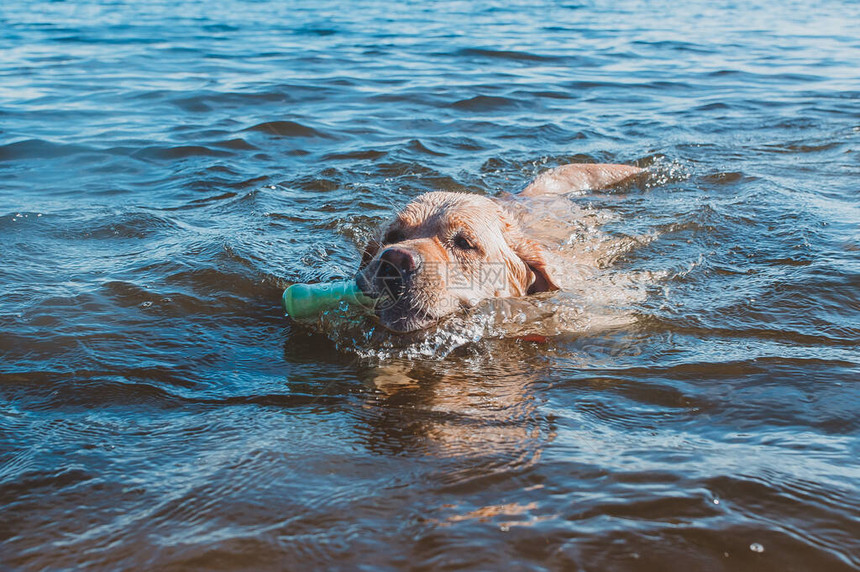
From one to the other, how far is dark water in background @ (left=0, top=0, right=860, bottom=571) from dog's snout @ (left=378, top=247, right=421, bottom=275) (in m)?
0.53

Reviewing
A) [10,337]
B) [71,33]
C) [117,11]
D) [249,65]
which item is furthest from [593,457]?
[117,11]

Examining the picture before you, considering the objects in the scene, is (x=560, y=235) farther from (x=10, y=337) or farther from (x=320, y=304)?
(x=10, y=337)

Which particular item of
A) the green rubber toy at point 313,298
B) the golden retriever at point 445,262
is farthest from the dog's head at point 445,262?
the green rubber toy at point 313,298

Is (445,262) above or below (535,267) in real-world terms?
above

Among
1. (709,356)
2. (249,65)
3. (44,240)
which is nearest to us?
(709,356)

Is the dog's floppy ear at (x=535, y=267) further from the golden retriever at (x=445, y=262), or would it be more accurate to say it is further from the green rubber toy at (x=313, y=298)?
the green rubber toy at (x=313, y=298)

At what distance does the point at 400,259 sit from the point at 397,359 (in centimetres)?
58

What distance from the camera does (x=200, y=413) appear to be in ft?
12.3

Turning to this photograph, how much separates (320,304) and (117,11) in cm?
2028

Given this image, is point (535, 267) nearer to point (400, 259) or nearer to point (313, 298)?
point (400, 259)

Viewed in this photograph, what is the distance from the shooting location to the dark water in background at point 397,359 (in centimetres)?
272

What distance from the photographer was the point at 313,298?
4871 mm

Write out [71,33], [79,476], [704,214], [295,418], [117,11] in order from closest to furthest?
[79,476] < [295,418] < [704,214] < [71,33] < [117,11]

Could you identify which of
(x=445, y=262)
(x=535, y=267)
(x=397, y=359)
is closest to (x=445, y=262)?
(x=445, y=262)
